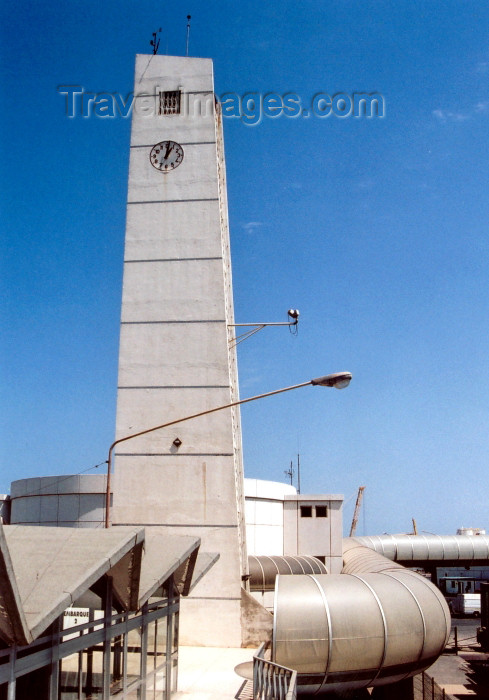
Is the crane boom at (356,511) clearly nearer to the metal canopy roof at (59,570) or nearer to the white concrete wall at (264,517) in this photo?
the white concrete wall at (264,517)

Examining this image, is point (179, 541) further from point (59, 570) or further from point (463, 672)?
point (463, 672)

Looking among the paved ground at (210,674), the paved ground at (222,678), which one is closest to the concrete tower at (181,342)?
the paved ground at (210,674)

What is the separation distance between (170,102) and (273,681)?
20.4 m

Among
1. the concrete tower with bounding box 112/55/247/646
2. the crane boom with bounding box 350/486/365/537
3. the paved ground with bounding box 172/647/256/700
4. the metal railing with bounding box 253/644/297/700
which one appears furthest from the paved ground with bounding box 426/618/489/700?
the crane boom with bounding box 350/486/365/537

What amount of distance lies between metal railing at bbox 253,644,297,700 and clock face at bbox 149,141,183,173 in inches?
681

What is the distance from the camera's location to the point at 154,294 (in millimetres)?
23141

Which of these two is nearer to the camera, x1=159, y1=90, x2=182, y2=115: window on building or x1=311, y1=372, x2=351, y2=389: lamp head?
x1=311, y1=372, x2=351, y2=389: lamp head

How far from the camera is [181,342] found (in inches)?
899

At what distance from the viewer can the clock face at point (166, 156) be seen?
24.1m

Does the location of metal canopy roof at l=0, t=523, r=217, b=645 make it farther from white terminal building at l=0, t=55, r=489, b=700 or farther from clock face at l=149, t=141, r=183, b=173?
clock face at l=149, t=141, r=183, b=173

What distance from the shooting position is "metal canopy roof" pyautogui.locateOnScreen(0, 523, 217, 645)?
7.49 metres

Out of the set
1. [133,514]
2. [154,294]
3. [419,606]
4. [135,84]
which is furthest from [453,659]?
[135,84]

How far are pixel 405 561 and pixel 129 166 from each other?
128 feet

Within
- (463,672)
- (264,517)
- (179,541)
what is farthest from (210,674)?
(463,672)
